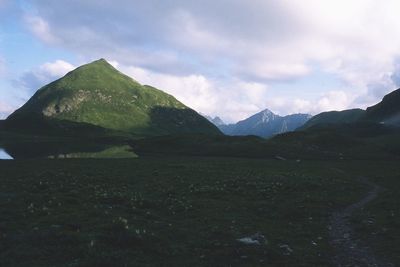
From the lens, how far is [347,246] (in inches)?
877

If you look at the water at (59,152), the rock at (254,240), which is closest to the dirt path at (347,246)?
the rock at (254,240)

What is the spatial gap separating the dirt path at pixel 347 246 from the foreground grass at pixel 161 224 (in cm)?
58

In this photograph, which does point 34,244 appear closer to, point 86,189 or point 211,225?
point 211,225

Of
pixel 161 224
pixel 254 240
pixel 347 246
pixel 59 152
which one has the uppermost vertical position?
pixel 59 152

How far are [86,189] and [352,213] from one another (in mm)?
19951

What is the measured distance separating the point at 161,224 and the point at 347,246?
370 inches

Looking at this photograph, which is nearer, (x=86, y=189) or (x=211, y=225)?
(x=211, y=225)

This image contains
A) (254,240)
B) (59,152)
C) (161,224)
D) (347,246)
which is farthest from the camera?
(59,152)

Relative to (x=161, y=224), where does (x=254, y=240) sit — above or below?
below

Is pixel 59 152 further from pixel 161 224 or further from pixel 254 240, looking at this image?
pixel 254 240

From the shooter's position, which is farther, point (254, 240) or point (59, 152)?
point (59, 152)

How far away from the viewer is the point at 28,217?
2359 centimetres

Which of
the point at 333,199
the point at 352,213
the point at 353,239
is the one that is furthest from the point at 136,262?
the point at 333,199

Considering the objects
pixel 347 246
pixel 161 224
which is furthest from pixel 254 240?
pixel 161 224
